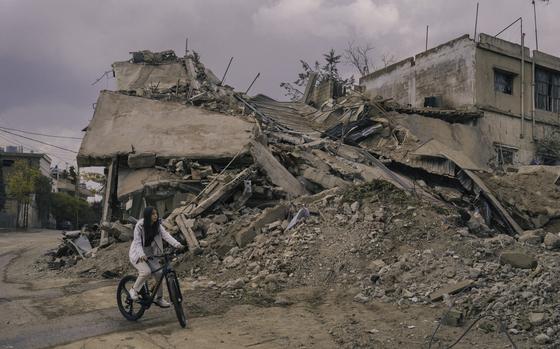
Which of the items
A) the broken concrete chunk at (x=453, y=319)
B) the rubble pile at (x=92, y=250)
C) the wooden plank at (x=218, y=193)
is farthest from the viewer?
the wooden plank at (x=218, y=193)

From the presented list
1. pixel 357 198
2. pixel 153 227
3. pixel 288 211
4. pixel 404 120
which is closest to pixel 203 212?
pixel 288 211

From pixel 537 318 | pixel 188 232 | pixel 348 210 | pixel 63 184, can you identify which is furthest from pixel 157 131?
pixel 63 184

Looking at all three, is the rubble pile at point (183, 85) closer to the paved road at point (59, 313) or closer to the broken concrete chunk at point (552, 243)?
the paved road at point (59, 313)

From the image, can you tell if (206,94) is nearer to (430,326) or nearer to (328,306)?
(328,306)

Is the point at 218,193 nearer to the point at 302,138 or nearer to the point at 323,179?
the point at 323,179

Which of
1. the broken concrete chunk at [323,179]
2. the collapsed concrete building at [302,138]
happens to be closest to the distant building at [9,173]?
the collapsed concrete building at [302,138]

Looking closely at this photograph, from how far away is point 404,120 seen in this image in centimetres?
1950

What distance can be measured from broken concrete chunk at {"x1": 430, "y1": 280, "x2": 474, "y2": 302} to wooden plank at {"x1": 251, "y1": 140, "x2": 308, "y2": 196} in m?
5.76

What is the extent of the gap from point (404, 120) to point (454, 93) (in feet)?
11.1

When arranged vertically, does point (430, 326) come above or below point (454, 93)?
below

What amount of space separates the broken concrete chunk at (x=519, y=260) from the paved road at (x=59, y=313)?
4.53 meters

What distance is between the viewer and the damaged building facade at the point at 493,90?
20.8m

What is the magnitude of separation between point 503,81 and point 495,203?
917 centimetres

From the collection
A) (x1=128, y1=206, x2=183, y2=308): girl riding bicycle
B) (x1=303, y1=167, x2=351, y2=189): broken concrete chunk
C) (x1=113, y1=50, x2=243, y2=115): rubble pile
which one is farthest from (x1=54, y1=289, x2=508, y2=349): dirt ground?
(x1=113, y1=50, x2=243, y2=115): rubble pile
